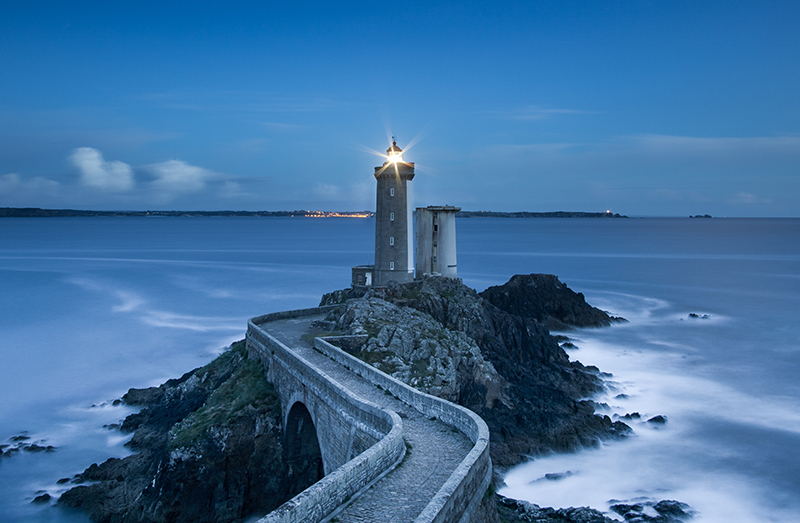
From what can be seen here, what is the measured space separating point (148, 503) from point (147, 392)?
36.9ft

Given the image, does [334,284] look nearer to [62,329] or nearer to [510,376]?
[62,329]

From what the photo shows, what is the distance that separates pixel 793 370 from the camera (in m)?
29.9

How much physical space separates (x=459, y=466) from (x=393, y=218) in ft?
65.2

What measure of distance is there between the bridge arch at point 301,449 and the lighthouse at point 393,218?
1227 cm

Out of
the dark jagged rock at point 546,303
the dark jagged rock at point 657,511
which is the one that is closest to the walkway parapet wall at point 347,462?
the dark jagged rock at point 657,511

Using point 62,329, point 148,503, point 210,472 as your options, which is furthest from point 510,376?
point 62,329

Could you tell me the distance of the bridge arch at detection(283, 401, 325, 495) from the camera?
671 inches

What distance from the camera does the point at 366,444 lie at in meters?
12.7

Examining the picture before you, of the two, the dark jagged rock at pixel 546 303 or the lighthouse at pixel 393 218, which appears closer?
the lighthouse at pixel 393 218

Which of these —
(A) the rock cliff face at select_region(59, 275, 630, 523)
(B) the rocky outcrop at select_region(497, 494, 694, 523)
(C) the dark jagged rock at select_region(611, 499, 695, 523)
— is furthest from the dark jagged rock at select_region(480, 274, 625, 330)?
(B) the rocky outcrop at select_region(497, 494, 694, 523)

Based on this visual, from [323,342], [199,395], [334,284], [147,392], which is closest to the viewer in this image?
[323,342]

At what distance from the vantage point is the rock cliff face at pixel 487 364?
19.2 m

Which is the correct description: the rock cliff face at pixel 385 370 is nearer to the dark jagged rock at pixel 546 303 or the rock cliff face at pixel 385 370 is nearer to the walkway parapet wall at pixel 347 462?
the walkway parapet wall at pixel 347 462

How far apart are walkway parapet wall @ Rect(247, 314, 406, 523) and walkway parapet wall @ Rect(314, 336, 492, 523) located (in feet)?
4.62
